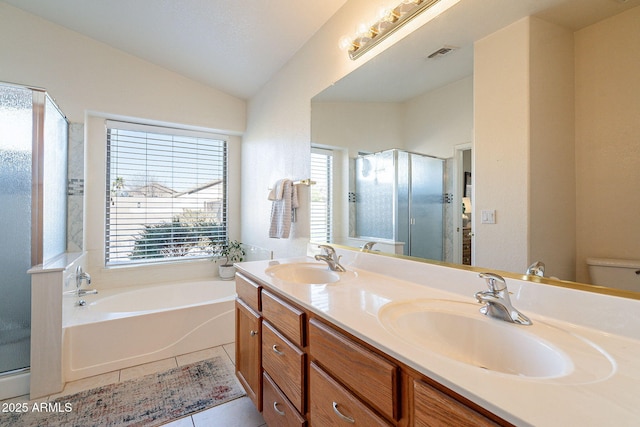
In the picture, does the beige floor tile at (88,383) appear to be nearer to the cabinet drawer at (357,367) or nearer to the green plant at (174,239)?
the green plant at (174,239)

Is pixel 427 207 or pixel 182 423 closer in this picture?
pixel 427 207

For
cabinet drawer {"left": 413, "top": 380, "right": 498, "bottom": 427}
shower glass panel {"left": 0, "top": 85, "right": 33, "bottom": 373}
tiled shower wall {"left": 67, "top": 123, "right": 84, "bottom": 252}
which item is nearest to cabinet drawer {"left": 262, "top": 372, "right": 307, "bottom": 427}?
cabinet drawer {"left": 413, "top": 380, "right": 498, "bottom": 427}

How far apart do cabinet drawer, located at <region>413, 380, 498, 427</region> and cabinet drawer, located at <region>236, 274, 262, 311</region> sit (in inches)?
38.4

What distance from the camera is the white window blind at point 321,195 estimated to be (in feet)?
6.67

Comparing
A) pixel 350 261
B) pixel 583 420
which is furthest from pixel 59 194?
pixel 583 420

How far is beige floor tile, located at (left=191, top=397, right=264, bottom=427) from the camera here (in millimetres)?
1578

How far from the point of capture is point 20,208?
1.89 metres

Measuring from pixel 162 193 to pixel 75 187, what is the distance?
0.76m

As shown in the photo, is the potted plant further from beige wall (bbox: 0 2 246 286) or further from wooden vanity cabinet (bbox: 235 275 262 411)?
wooden vanity cabinet (bbox: 235 275 262 411)

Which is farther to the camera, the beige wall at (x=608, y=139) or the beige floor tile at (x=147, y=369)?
the beige floor tile at (x=147, y=369)

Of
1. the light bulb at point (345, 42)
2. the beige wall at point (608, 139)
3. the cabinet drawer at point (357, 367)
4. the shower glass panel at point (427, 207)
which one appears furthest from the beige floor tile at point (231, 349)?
the light bulb at point (345, 42)

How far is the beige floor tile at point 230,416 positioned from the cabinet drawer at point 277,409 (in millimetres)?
268

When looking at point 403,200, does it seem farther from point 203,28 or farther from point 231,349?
point 203,28

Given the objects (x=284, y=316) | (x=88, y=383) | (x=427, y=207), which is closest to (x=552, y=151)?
(x=427, y=207)
